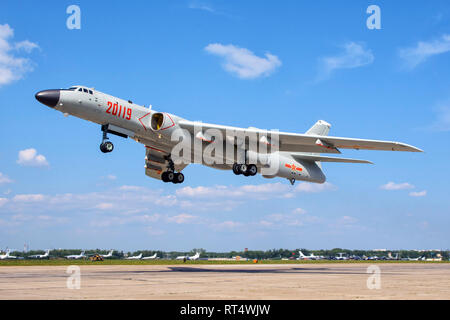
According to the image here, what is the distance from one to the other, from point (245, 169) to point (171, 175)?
18.6ft

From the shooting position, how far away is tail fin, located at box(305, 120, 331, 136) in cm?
3456

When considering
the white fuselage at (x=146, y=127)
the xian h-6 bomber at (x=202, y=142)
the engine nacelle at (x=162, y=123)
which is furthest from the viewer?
the engine nacelle at (x=162, y=123)

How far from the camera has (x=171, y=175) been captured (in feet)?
105

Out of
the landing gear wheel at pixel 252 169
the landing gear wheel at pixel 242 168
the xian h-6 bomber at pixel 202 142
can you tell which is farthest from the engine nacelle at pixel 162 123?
the landing gear wheel at pixel 252 169

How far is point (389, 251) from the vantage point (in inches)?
6147

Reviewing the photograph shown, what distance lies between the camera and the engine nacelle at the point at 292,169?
3150 centimetres

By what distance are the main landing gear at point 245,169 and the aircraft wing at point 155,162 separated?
16.5ft

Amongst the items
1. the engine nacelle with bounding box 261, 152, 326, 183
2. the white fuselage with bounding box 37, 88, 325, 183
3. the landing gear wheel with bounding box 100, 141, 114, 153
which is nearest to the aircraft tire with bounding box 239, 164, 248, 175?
the white fuselage with bounding box 37, 88, 325, 183

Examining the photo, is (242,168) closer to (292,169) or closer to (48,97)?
(292,169)

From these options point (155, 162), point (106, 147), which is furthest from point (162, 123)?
point (155, 162)

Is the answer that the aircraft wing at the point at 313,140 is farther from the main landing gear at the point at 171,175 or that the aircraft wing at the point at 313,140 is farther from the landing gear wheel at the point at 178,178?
the landing gear wheel at the point at 178,178

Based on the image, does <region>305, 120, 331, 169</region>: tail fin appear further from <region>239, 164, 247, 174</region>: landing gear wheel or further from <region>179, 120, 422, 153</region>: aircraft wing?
<region>239, 164, 247, 174</region>: landing gear wheel
